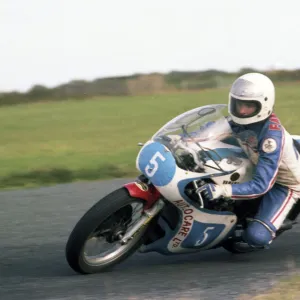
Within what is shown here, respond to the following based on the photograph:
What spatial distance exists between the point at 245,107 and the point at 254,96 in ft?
0.34

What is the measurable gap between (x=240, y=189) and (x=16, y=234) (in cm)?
234

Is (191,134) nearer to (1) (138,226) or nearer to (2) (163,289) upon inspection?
(1) (138,226)

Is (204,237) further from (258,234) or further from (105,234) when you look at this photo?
(105,234)

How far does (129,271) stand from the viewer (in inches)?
223

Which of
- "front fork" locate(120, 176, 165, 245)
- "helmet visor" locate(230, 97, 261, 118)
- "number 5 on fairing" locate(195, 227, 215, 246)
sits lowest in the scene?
"number 5 on fairing" locate(195, 227, 215, 246)

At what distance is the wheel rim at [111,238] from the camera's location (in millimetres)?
5465

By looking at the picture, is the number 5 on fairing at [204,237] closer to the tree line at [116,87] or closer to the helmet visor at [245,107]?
the helmet visor at [245,107]

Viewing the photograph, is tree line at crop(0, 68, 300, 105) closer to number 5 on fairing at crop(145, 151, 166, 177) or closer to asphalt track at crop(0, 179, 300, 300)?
asphalt track at crop(0, 179, 300, 300)

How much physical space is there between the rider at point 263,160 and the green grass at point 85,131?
15.0 ft

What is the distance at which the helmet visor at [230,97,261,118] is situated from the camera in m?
5.56

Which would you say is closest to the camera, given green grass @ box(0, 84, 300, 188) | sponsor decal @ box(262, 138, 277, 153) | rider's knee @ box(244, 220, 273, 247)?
sponsor decal @ box(262, 138, 277, 153)

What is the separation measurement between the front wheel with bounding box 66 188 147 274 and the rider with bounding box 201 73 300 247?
0.54m

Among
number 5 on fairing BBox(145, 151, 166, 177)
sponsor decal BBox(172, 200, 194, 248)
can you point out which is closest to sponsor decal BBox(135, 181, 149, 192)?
number 5 on fairing BBox(145, 151, 166, 177)

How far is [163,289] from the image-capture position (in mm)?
5059
